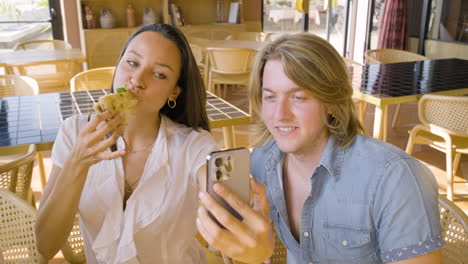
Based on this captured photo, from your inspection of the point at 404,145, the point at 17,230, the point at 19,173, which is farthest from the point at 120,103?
the point at 404,145

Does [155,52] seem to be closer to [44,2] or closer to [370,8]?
[44,2]

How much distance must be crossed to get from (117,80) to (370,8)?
7276mm

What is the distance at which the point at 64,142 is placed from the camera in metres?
1.40

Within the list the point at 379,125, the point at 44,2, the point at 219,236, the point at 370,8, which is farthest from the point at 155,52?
the point at 370,8

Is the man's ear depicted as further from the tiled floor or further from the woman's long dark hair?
the tiled floor

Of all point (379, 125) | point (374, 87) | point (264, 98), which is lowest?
point (379, 125)

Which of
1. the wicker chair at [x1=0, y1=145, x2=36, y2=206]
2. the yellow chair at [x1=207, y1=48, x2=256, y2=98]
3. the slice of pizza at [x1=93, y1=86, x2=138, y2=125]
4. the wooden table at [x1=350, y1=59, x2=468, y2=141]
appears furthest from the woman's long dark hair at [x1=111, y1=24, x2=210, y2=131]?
the yellow chair at [x1=207, y1=48, x2=256, y2=98]

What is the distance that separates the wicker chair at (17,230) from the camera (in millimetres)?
1251

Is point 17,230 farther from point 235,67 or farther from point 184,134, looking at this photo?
point 235,67

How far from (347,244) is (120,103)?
757 mm

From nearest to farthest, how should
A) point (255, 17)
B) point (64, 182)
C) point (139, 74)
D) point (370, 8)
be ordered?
point (64, 182) → point (139, 74) → point (255, 17) → point (370, 8)

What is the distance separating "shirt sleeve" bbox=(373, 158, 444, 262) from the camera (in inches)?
40.3

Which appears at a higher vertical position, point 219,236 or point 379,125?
point 219,236

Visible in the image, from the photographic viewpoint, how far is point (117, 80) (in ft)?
4.66
